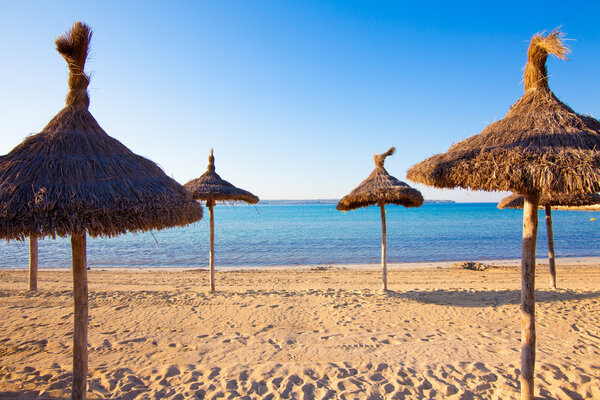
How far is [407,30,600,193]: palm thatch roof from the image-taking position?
2557 mm

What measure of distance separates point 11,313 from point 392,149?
29.8ft

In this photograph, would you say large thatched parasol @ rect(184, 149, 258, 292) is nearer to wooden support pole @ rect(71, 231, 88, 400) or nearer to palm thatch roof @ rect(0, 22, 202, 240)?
palm thatch roof @ rect(0, 22, 202, 240)

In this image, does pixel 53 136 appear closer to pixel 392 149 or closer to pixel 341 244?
pixel 392 149

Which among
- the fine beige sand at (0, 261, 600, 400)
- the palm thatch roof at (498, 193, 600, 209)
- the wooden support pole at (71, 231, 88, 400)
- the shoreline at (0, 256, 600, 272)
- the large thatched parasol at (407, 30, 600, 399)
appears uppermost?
the large thatched parasol at (407, 30, 600, 399)

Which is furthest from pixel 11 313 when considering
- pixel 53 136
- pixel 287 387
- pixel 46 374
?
pixel 287 387

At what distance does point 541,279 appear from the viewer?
10.3 meters

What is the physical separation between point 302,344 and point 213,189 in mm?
4357

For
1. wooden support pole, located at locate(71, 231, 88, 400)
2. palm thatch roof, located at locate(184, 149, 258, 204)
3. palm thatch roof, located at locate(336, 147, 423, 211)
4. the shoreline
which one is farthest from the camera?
the shoreline

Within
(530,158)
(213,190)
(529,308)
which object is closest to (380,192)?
(213,190)

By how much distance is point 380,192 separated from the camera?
23.6 ft

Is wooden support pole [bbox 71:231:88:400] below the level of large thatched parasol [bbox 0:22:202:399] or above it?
below

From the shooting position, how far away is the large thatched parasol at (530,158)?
2.57 meters

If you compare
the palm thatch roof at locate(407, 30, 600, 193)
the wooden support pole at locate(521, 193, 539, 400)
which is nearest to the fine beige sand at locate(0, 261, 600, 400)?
the wooden support pole at locate(521, 193, 539, 400)

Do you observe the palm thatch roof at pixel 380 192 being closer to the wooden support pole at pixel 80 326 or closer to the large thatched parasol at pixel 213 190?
the large thatched parasol at pixel 213 190
